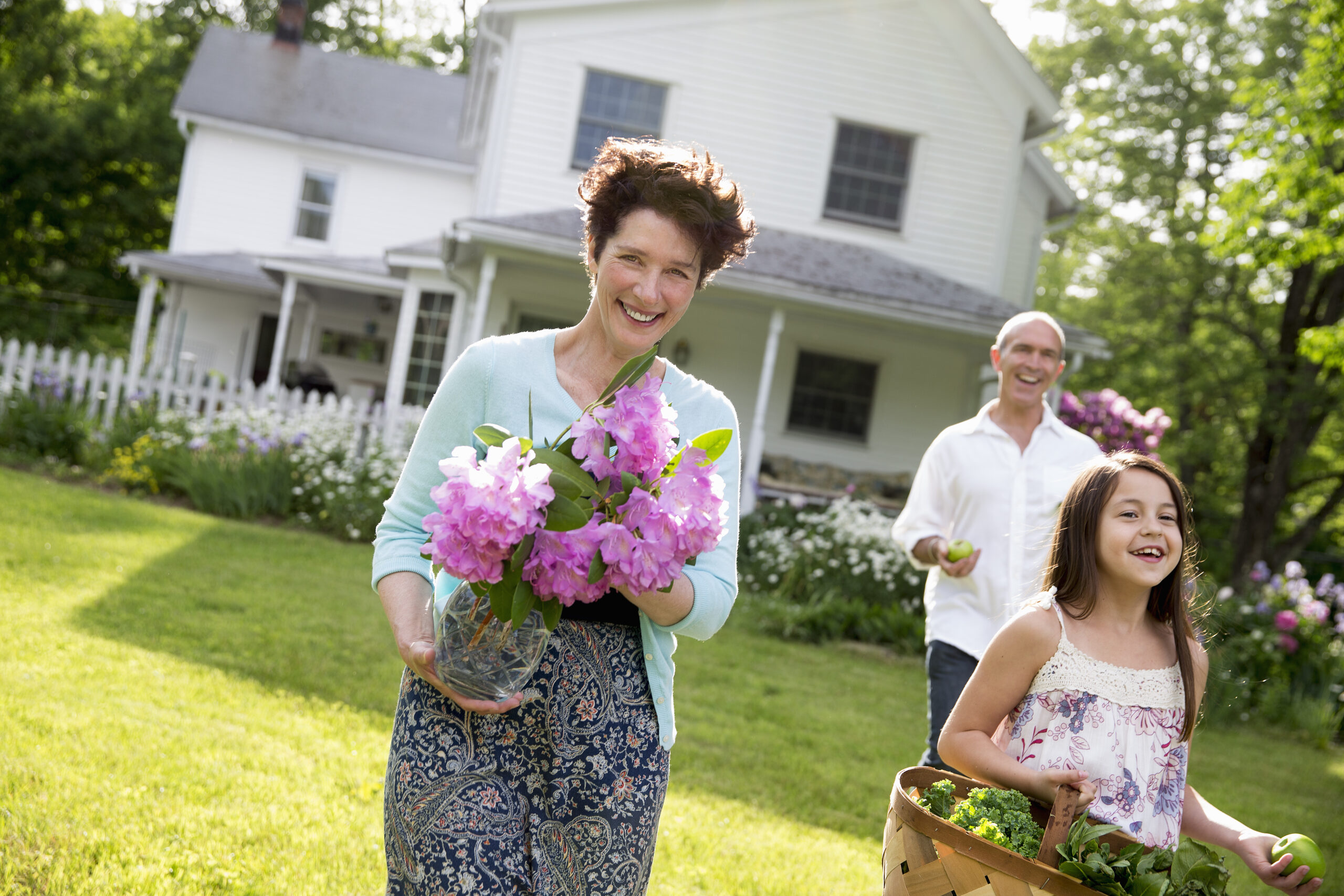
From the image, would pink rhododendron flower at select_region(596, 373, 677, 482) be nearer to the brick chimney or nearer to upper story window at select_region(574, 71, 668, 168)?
upper story window at select_region(574, 71, 668, 168)

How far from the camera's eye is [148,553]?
26.7 feet

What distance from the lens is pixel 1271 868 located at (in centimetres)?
208

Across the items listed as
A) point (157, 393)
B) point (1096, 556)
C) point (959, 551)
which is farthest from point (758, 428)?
point (1096, 556)

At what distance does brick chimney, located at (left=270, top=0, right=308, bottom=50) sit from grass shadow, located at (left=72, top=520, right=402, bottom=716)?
16946 mm

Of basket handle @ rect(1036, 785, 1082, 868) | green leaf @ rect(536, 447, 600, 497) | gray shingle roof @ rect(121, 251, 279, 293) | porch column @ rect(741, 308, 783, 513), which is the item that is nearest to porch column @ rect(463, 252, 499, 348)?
porch column @ rect(741, 308, 783, 513)

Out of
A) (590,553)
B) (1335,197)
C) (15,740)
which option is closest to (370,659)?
(15,740)

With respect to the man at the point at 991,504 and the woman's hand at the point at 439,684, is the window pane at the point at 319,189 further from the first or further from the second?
the woman's hand at the point at 439,684

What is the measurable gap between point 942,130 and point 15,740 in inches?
527

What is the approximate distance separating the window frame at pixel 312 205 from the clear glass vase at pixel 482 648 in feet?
65.4

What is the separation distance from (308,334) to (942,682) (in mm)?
19653

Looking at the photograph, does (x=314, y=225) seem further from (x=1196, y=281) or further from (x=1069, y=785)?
(x=1069, y=785)

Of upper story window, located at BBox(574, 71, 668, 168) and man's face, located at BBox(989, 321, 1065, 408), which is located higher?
upper story window, located at BBox(574, 71, 668, 168)

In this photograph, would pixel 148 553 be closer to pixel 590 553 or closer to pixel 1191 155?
pixel 590 553

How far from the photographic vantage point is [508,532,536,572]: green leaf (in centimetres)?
146
